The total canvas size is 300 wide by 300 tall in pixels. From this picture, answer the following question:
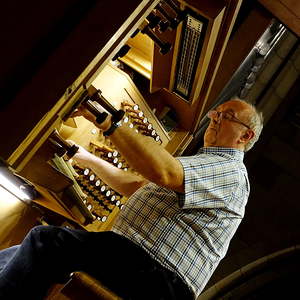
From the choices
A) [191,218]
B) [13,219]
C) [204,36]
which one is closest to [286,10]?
[204,36]

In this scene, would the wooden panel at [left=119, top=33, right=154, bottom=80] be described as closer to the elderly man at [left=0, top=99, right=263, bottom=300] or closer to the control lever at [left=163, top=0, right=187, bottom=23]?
the control lever at [left=163, top=0, right=187, bottom=23]

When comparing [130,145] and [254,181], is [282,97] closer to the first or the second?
[254,181]

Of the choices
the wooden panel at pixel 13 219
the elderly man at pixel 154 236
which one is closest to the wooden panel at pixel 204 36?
the elderly man at pixel 154 236

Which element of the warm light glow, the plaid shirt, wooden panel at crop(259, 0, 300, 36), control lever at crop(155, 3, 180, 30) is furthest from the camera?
wooden panel at crop(259, 0, 300, 36)

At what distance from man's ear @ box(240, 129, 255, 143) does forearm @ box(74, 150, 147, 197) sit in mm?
984

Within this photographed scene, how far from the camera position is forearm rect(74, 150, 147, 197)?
9.18ft

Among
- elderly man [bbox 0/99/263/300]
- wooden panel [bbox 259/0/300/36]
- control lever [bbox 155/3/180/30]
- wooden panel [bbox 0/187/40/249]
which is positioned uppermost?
wooden panel [bbox 259/0/300/36]

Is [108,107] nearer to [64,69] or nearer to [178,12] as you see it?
[64,69]

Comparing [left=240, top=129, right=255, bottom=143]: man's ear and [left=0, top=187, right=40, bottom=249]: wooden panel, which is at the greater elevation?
[left=240, top=129, right=255, bottom=143]: man's ear

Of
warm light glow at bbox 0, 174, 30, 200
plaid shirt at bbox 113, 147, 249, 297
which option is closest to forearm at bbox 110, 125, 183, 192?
plaid shirt at bbox 113, 147, 249, 297

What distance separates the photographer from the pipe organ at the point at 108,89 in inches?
54.5

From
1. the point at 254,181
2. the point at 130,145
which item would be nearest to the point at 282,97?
the point at 254,181

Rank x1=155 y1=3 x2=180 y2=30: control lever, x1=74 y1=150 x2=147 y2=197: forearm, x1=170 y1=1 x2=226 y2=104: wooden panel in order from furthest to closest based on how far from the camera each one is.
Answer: x1=74 y1=150 x2=147 y2=197: forearm < x1=155 y1=3 x2=180 y2=30: control lever < x1=170 y1=1 x2=226 y2=104: wooden panel

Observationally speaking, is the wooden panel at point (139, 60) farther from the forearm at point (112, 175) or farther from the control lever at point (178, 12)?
the forearm at point (112, 175)
